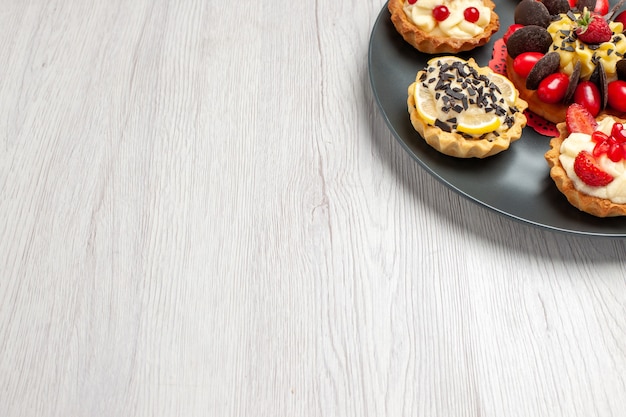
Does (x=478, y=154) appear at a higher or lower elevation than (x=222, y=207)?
higher

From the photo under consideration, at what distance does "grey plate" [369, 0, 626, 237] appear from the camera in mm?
2102

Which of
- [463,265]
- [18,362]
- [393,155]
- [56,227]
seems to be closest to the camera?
[18,362]

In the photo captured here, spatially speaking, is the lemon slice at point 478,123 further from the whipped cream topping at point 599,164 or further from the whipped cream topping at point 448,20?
the whipped cream topping at point 448,20

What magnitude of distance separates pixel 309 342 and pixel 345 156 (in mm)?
799

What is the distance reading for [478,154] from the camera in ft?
7.41

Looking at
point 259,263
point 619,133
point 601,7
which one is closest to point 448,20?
point 601,7

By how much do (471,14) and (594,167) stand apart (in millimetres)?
919

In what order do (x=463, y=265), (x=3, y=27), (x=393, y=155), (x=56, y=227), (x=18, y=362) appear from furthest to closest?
(x=3, y=27) → (x=393, y=155) → (x=56, y=227) → (x=463, y=265) → (x=18, y=362)

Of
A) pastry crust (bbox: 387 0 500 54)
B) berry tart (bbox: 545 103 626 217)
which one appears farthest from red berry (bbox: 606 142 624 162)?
pastry crust (bbox: 387 0 500 54)

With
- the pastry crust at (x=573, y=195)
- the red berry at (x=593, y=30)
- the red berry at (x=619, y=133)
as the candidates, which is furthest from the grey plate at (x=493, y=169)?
the red berry at (x=593, y=30)

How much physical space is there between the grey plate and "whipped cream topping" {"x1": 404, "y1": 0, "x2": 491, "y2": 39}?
121mm

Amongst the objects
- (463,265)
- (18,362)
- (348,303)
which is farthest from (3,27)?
(463,265)

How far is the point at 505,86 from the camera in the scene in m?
2.41

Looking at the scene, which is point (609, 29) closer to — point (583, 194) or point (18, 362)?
point (583, 194)
